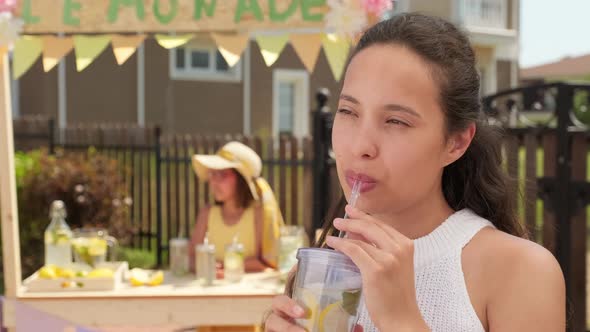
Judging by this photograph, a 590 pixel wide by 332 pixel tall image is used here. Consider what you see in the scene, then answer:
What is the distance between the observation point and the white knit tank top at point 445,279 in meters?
1.28

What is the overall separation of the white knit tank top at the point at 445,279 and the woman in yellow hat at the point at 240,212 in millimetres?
3337

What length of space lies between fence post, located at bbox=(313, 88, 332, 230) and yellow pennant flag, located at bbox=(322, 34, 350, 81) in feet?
6.56

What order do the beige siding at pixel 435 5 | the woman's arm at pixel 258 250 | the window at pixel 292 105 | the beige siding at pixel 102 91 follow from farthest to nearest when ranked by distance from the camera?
the beige siding at pixel 435 5
the window at pixel 292 105
the beige siding at pixel 102 91
the woman's arm at pixel 258 250

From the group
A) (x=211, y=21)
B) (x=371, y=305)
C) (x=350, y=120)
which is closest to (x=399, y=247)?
(x=371, y=305)

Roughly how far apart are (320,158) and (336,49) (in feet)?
7.03

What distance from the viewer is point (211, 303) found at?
12.3 feet

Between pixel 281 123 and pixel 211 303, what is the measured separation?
1259 centimetres

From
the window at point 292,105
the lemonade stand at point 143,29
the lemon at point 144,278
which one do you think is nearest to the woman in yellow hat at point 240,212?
the lemon at point 144,278

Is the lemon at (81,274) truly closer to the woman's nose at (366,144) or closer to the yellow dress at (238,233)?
the yellow dress at (238,233)

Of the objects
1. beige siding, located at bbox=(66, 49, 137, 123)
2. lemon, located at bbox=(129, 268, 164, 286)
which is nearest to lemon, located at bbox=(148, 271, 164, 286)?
lemon, located at bbox=(129, 268, 164, 286)

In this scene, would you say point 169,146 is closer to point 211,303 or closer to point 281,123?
point 211,303

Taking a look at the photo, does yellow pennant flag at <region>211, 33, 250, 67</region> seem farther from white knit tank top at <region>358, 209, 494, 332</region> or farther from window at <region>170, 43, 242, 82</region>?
window at <region>170, 43, 242, 82</region>

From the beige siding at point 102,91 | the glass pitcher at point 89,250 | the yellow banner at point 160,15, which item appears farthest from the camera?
the beige siding at point 102,91

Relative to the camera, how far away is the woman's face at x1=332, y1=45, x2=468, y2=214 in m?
1.20
